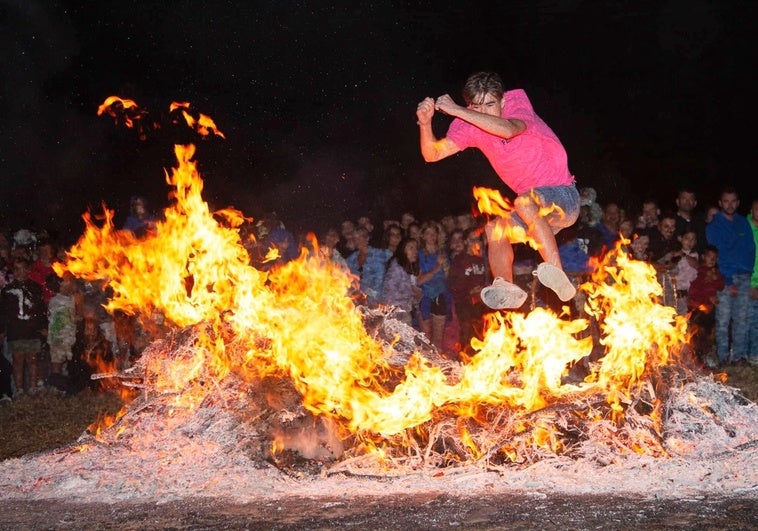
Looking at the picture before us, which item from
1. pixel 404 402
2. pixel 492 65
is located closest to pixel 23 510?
pixel 404 402

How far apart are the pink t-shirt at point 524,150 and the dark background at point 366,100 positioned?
7.78m

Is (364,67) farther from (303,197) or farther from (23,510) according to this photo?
(23,510)

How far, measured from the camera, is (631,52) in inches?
622

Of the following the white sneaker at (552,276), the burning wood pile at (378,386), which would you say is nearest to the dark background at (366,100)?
the burning wood pile at (378,386)

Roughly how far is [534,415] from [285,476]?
157cm

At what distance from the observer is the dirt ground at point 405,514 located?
349cm

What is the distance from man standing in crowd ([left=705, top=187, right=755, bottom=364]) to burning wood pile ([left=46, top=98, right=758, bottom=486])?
497 centimetres

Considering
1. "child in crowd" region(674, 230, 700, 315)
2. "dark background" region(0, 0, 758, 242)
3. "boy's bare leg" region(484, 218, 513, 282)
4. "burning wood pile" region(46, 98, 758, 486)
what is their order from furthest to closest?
"dark background" region(0, 0, 758, 242), "child in crowd" region(674, 230, 700, 315), "boy's bare leg" region(484, 218, 513, 282), "burning wood pile" region(46, 98, 758, 486)

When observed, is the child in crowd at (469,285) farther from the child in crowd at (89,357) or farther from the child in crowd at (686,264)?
the child in crowd at (89,357)

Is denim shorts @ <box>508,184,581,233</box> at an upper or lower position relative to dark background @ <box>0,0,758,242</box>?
lower

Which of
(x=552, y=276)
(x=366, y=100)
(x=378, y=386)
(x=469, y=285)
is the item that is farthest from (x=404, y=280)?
(x=366, y=100)

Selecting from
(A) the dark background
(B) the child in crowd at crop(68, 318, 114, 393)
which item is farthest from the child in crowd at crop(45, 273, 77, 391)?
(A) the dark background

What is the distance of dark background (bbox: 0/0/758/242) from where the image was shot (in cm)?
1325

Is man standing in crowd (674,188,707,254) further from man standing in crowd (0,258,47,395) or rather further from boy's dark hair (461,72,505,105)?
man standing in crowd (0,258,47,395)
